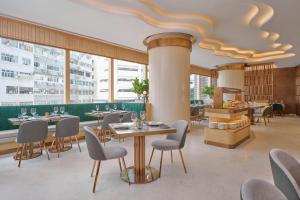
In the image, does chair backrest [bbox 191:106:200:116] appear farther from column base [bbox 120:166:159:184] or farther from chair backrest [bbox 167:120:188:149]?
column base [bbox 120:166:159:184]

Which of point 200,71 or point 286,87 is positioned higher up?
point 200,71

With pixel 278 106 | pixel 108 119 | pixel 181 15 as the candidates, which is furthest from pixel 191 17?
pixel 278 106

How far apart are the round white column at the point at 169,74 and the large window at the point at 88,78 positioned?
230 centimetres

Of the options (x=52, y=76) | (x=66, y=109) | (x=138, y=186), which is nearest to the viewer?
(x=138, y=186)

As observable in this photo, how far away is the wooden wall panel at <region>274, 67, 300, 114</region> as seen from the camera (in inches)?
457

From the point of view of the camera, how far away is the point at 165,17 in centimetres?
473

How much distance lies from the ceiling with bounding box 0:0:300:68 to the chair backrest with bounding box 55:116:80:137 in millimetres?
2450

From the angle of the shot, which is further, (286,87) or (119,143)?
(286,87)

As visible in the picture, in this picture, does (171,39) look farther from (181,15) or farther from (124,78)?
(124,78)

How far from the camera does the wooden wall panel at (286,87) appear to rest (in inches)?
457

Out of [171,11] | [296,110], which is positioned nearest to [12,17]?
[171,11]

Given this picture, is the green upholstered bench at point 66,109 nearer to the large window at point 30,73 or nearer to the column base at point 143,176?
the large window at point 30,73

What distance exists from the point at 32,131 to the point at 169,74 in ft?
12.9

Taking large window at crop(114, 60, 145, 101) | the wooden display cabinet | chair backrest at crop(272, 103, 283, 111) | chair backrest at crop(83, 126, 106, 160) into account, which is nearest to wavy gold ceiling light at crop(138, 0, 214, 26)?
the wooden display cabinet
